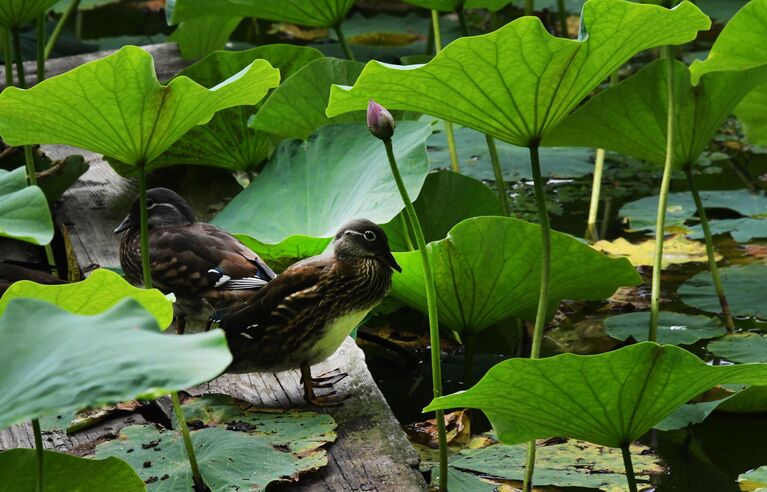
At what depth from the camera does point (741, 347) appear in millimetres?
2814

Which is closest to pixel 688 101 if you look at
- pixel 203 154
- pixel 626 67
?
pixel 203 154

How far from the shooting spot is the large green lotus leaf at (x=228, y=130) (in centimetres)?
338

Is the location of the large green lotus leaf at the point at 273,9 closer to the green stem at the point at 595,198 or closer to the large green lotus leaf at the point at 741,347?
the green stem at the point at 595,198

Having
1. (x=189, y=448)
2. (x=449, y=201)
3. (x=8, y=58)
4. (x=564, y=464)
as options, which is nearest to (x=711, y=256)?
(x=449, y=201)

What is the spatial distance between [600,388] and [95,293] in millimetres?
828

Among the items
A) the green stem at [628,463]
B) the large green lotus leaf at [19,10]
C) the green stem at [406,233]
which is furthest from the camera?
the green stem at [406,233]

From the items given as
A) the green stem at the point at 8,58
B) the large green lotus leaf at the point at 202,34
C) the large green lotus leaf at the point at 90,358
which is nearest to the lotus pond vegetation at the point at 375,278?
the large green lotus leaf at the point at 90,358

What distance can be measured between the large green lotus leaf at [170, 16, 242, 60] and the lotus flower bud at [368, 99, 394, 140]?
2344mm

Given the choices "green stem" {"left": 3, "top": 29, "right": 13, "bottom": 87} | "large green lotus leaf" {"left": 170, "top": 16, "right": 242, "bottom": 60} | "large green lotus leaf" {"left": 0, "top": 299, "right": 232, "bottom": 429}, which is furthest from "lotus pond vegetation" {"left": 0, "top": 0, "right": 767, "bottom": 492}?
"large green lotus leaf" {"left": 170, "top": 16, "right": 242, "bottom": 60}

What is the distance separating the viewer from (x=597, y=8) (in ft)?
6.45

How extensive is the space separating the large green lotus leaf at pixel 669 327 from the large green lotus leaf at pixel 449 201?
47cm

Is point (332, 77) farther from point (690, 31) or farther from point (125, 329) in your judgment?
point (125, 329)

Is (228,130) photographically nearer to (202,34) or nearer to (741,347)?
(202,34)

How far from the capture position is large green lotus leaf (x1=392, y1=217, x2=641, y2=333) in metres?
2.53
